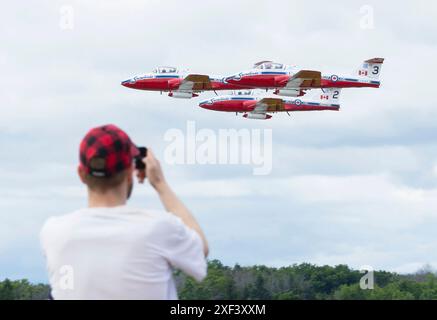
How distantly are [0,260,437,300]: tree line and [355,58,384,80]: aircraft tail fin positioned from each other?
2485 cm

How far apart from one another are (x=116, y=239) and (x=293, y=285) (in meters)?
108

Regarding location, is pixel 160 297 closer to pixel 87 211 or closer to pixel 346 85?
pixel 87 211

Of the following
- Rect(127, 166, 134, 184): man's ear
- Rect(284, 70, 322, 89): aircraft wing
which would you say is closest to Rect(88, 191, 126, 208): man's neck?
Rect(127, 166, 134, 184): man's ear

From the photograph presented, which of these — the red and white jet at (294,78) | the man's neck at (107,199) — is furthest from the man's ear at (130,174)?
the red and white jet at (294,78)

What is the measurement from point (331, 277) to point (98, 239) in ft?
367

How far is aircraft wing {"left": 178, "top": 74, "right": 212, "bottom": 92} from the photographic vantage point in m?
139

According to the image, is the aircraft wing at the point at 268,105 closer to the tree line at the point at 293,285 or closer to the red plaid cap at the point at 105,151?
the tree line at the point at 293,285

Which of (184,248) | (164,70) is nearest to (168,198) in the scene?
(184,248)

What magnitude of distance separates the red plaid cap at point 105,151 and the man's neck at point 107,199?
22 centimetres

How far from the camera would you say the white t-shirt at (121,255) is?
8953 millimetres

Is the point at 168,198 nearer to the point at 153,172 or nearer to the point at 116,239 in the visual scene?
the point at 153,172

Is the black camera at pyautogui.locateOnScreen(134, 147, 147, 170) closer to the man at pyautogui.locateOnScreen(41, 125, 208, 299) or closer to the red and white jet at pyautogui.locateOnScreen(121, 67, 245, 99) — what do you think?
the man at pyautogui.locateOnScreen(41, 125, 208, 299)

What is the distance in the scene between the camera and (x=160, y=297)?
897 centimetres
